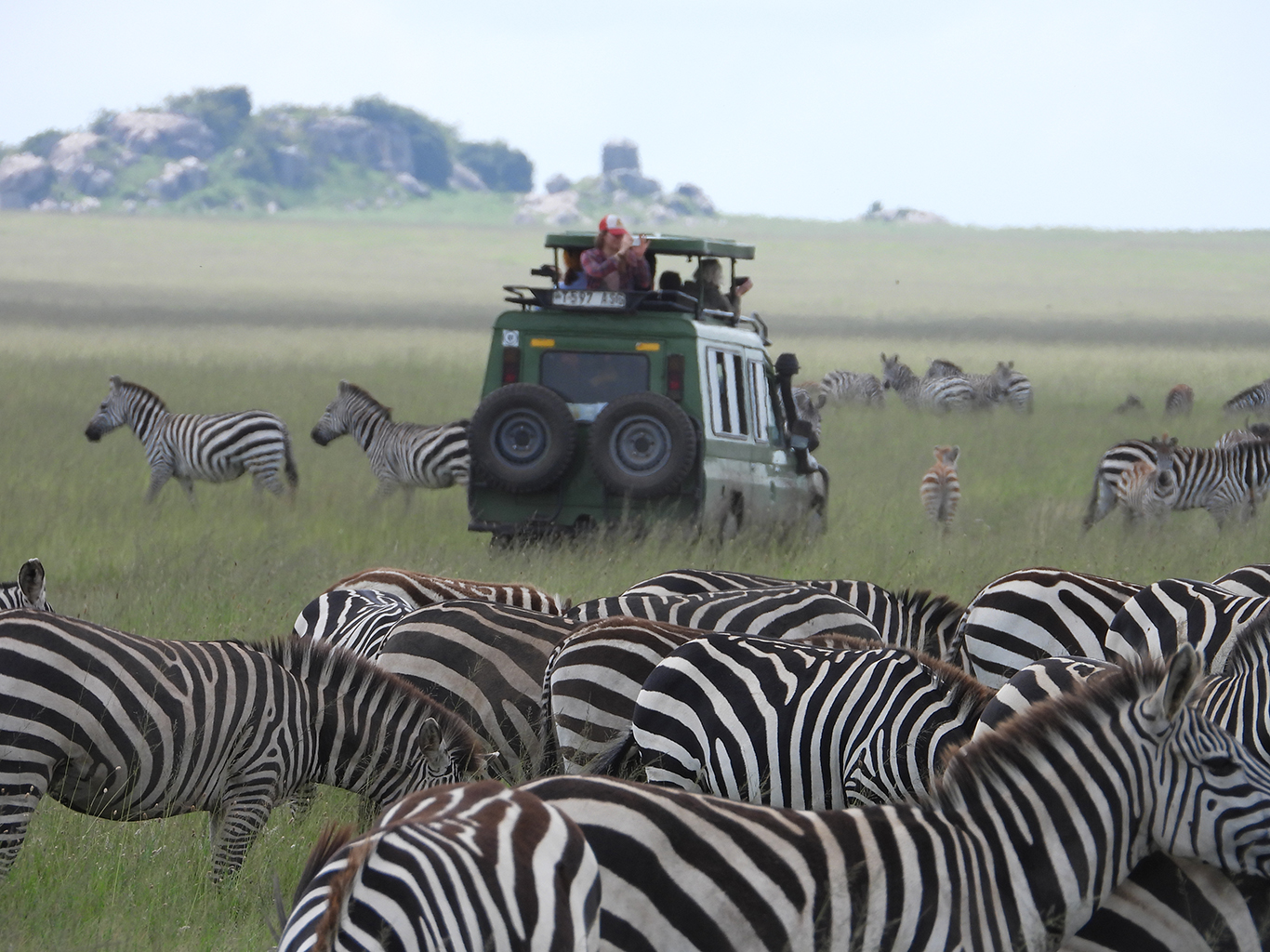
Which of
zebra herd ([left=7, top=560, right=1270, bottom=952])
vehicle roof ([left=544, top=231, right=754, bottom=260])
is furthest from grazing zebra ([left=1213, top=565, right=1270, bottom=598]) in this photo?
vehicle roof ([left=544, top=231, right=754, bottom=260])

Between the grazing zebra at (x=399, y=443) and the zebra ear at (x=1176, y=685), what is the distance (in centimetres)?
1103

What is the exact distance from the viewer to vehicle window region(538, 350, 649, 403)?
10.1m

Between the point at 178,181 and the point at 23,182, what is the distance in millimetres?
13816

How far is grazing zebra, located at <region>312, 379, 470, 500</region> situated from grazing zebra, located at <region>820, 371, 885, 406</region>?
13839mm

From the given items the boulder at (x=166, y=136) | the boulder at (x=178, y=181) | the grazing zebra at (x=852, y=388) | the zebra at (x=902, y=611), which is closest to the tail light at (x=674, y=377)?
the zebra at (x=902, y=611)

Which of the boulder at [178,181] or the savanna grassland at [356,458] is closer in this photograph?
the savanna grassland at [356,458]

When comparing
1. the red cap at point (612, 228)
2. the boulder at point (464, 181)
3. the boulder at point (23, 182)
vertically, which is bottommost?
the red cap at point (612, 228)

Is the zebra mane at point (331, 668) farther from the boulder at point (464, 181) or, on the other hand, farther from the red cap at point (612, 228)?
the boulder at point (464, 181)

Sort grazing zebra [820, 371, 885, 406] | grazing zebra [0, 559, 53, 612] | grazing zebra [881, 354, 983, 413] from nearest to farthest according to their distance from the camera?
grazing zebra [0, 559, 53, 612] → grazing zebra [881, 354, 983, 413] → grazing zebra [820, 371, 885, 406]

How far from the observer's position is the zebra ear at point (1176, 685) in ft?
10.2

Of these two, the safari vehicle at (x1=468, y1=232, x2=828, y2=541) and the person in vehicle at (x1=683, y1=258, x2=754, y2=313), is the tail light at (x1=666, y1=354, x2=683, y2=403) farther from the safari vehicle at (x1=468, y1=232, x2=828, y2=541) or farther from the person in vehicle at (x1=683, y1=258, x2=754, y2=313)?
the person in vehicle at (x1=683, y1=258, x2=754, y2=313)

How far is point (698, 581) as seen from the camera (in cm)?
Result: 661

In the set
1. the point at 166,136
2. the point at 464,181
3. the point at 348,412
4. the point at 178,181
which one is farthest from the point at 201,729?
the point at 464,181

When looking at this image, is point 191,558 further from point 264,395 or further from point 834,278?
point 834,278
